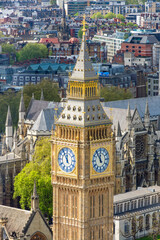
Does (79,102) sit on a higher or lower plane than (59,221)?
higher

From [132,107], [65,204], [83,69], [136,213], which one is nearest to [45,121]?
[132,107]

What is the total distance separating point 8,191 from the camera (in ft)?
526

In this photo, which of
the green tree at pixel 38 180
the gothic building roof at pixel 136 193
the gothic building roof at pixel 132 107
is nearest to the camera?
the green tree at pixel 38 180

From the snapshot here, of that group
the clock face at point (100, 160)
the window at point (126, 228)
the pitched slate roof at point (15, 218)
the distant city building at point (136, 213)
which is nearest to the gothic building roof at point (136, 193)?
the distant city building at point (136, 213)

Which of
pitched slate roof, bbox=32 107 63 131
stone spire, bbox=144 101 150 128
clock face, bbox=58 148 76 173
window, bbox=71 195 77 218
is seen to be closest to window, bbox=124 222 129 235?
pitched slate roof, bbox=32 107 63 131

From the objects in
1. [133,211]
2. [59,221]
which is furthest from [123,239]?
[59,221]

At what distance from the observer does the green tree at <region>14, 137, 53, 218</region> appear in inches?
5827

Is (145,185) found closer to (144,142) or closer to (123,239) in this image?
(144,142)

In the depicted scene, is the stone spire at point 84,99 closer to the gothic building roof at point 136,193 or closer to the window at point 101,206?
the window at point 101,206

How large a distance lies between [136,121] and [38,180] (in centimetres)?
2613

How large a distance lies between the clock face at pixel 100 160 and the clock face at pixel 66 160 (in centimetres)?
190

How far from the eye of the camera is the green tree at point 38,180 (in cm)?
14800

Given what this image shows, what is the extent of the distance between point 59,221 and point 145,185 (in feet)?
218

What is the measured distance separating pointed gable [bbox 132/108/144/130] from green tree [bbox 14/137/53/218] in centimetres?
1491
